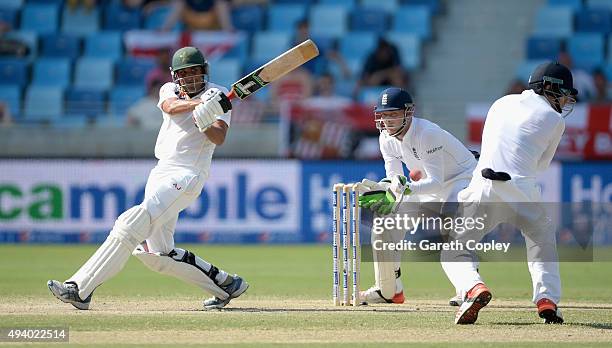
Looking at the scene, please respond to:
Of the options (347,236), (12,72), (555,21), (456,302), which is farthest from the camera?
(555,21)

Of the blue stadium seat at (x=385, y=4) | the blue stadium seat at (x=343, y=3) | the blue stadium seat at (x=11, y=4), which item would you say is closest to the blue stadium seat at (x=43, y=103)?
the blue stadium seat at (x=11, y=4)

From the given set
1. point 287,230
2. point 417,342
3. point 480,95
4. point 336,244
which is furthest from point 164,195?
point 480,95

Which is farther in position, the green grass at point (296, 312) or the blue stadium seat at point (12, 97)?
the blue stadium seat at point (12, 97)

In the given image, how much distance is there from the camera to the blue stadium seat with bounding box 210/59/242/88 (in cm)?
1822

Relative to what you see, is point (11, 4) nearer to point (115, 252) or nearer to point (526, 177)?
point (115, 252)

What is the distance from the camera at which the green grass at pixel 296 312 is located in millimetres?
6715

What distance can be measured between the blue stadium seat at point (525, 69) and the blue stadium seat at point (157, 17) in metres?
5.99

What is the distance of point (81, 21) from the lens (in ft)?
66.0

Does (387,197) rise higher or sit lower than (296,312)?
higher

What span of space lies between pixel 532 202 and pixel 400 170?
4.46 feet

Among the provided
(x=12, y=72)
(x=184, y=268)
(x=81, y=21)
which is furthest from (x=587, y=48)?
(x=184, y=268)

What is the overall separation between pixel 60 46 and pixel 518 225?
13.5m

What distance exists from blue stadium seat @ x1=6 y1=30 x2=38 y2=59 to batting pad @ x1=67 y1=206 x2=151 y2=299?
1216cm

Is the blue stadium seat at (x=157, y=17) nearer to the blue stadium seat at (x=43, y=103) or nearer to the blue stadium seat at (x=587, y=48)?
the blue stadium seat at (x=43, y=103)
